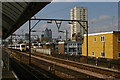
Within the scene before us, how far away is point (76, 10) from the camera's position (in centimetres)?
12875

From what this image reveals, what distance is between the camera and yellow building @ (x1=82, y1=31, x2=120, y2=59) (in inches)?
1076

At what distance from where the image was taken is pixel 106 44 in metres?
28.7

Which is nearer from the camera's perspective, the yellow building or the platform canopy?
the platform canopy

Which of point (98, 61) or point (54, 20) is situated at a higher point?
point (54, 20)

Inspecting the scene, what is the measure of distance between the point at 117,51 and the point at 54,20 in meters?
11.0

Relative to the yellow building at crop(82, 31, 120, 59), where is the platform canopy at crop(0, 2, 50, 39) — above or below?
above

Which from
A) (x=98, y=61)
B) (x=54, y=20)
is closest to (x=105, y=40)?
(x=98, y=61)

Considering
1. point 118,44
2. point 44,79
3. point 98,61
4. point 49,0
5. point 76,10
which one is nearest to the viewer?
point 49,0

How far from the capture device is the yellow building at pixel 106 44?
27328mm

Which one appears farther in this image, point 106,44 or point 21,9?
point 106,44

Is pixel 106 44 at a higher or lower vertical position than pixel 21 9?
lower

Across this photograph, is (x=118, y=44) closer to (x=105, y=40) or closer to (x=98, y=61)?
(x=105, y=40)

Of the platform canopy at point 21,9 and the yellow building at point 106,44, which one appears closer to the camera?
the platform canopy at point 21,9

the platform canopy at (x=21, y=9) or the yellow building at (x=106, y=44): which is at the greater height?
the platform canopy at (x=21, y=9)
